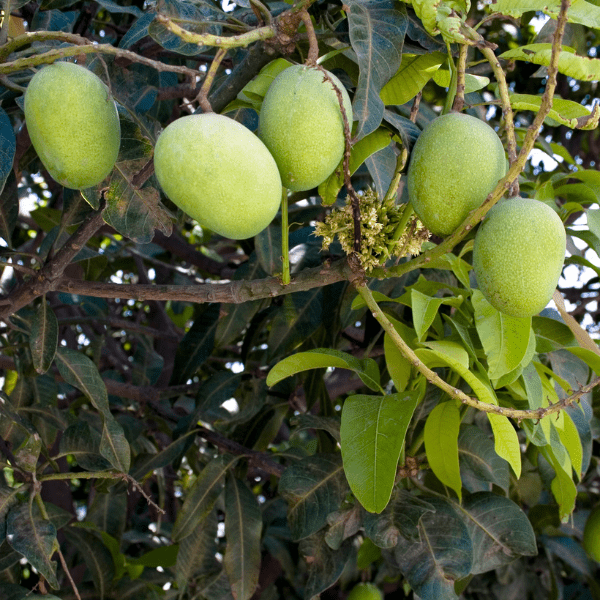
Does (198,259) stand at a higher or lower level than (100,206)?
lower

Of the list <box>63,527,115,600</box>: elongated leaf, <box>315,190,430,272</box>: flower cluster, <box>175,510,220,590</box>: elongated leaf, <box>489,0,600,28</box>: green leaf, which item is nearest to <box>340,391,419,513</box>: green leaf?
<box>315,190,430,272</box>: flower cluster

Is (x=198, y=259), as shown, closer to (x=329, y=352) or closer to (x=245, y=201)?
(x=329, y=352)

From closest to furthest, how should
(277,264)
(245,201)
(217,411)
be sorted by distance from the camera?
(245,201) → (277,264) → (217,411)

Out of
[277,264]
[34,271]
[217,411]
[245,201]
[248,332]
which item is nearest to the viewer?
[245,201]

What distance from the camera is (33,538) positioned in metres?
1.08

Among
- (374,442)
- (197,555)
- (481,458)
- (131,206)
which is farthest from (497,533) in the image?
(131,206)

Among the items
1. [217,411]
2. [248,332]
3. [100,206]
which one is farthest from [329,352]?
[217,411]

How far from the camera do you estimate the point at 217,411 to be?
190 cm

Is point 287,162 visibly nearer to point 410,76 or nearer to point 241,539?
point 410,76

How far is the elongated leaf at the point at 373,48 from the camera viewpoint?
72 centimetres

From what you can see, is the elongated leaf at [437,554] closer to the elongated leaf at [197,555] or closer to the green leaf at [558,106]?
the elongated leaf at [197,555]

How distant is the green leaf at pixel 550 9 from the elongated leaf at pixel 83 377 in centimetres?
96

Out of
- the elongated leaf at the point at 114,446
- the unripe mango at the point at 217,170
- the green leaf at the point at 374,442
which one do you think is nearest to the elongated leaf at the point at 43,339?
Result: the elongated leaf at the point at 114,446

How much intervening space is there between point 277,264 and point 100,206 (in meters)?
0.52
